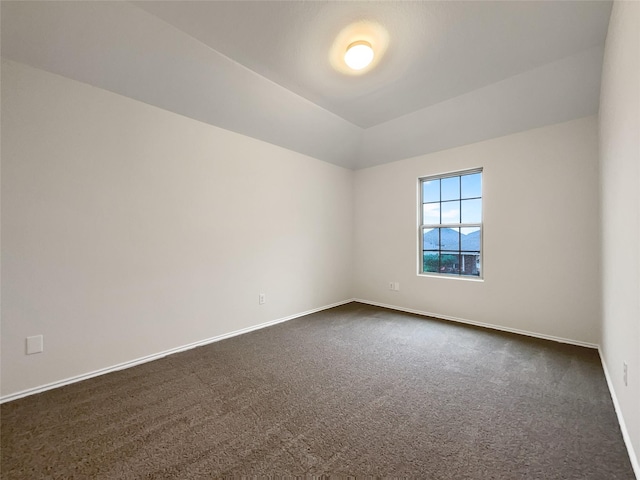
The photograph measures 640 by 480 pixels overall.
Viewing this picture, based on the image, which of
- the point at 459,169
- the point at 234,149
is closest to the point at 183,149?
the point at 234,149

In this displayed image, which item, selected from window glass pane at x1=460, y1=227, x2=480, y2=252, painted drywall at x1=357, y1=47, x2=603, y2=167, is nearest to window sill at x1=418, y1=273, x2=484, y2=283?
window glass pane at x1=460, y1=227, x2=480, y2=252

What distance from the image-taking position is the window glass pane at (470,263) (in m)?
3.42

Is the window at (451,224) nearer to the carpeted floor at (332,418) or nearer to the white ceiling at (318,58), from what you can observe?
the white ceiling at (318,58)

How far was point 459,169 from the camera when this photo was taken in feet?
11.3

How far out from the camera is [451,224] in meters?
3.64

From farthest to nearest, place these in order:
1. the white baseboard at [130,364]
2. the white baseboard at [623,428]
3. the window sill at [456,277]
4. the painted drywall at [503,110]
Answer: the window sill at [456,277]
the painted drywall at [503,110]
the white baseboard at [130,364]
the white baseboard at [623,428]

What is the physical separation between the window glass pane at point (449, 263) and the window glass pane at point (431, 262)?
55mm

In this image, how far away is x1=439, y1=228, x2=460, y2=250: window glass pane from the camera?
3629mm

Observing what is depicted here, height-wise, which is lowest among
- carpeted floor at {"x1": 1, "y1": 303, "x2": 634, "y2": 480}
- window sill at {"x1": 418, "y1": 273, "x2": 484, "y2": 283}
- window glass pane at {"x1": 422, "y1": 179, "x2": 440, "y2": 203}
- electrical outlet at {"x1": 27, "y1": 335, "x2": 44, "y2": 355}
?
carpeted floor at {"x1": 1, "y1": 303, "x2": 634, "y2": 480}

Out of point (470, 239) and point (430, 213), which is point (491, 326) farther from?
point (430, 213)

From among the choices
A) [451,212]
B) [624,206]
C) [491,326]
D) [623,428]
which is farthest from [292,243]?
[623,428]

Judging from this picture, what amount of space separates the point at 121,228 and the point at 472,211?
3.93 m

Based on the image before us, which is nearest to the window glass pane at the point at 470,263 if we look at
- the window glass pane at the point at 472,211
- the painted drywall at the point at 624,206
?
the window glass pane at the point at 472,211

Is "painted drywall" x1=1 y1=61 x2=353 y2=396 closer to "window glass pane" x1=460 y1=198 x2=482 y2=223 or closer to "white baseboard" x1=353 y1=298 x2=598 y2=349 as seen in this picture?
"white baseboard" x1=353 y1=298 x2=598 y2=349
